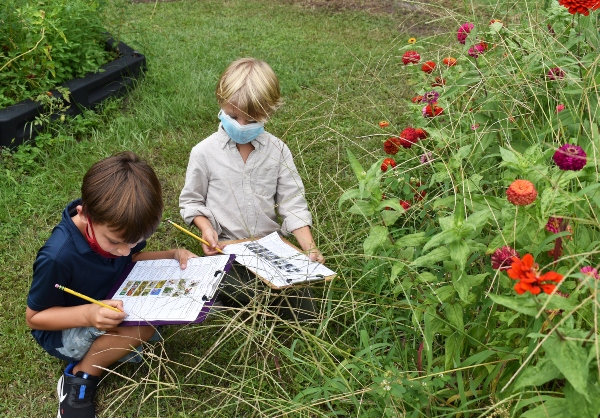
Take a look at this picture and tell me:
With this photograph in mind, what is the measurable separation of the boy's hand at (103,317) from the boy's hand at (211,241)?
527 millimetres

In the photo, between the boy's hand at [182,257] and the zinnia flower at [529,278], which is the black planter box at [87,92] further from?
the zinnia flower at [529,278]

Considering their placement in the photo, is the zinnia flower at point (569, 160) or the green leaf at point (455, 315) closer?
the zinnia flower at point (569, 160)

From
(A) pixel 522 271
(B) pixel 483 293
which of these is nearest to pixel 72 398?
(B) pixel 483 293

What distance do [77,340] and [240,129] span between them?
104 cm

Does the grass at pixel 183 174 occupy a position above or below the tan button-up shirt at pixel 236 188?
below

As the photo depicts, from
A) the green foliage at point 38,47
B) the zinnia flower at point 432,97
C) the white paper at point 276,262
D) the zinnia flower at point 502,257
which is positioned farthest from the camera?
the green foliage at point 38,47

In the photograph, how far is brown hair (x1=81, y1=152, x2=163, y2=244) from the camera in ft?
6.93

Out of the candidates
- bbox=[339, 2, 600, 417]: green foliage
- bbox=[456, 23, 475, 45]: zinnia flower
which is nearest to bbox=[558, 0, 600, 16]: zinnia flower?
bbox=[339, 2, 600, 417]: green foliage

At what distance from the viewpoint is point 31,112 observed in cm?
357

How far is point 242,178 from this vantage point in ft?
9.12

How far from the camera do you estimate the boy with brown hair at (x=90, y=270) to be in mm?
2133

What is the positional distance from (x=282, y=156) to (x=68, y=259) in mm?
1057

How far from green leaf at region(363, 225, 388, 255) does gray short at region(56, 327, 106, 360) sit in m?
1.05

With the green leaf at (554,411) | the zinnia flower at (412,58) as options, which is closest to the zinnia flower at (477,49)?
the zinnia flower at (412,58)
